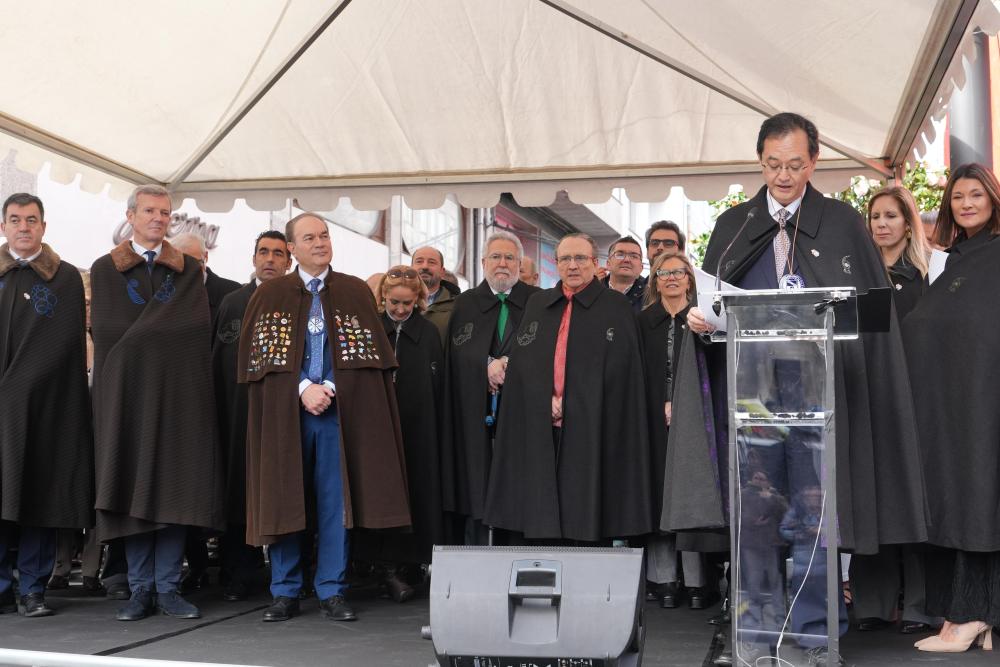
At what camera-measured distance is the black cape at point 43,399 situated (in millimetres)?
5574

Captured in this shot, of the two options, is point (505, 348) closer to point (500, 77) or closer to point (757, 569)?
point (500, 77)

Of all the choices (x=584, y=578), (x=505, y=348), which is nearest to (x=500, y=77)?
(x=505, y=348)

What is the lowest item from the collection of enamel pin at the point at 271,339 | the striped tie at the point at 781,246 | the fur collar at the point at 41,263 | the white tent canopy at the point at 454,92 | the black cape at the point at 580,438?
the black cape at the point at 580,438

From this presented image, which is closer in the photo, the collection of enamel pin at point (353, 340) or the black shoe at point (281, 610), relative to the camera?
the black shoe at point (281, 610)

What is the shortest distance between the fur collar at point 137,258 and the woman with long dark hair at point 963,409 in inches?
137

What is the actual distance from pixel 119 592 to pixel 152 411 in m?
1.39

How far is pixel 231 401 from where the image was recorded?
6473 mm

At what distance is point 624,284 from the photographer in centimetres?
709

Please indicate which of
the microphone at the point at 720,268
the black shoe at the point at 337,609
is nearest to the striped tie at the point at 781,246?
the microphone at the point at 720,268

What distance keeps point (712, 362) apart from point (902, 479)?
82 centimetres

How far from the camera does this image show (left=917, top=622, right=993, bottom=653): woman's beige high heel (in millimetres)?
4543

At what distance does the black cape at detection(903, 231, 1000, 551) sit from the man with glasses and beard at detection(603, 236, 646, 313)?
2.34 m

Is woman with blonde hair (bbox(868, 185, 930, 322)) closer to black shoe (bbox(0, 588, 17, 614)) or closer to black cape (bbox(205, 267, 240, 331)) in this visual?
black cape (bbox(205, 267, 240, 331))

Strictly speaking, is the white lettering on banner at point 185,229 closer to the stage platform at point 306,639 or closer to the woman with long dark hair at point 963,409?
the stage platform at point 306,639
